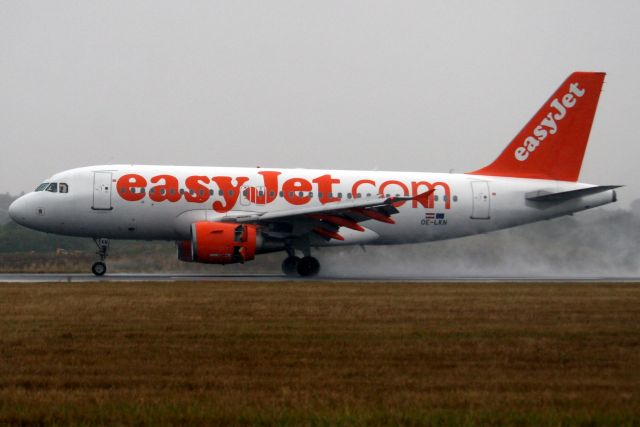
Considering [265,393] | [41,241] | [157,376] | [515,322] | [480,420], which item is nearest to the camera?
[480,420]

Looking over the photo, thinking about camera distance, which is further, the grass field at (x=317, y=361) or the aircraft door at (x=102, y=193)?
the aircraft door at (x=102, y=193)

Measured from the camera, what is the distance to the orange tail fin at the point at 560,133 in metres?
37.7

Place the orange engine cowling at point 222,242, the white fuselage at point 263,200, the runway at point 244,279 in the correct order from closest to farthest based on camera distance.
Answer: the runway at point 244,279
the orange engine cowling at point 222,242
the white fuselage at point 263,200

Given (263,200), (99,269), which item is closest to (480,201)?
(263,200)

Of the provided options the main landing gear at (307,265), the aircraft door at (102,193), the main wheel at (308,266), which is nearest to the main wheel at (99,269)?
the aircraft door at (102,193)

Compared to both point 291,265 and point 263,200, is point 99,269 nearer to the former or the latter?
point 263,200

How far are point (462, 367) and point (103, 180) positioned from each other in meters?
23.7

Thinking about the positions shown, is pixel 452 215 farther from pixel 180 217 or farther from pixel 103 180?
pixel 103 180

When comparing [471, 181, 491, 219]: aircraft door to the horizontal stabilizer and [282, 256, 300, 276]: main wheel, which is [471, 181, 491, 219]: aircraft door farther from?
[282, 256, 300, 276]: main wheel

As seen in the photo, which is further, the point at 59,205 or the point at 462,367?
the point at 59,205

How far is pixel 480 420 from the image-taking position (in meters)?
8.77

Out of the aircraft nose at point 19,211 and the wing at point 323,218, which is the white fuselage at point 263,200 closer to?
the aircraft nose at point 19,211

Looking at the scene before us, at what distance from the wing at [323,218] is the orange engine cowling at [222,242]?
1.19 meters

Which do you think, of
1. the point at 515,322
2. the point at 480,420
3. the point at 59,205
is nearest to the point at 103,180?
the point at 59,205
